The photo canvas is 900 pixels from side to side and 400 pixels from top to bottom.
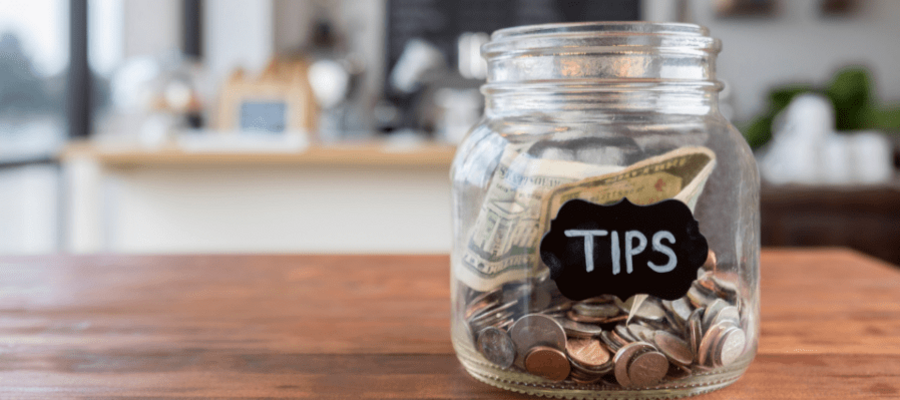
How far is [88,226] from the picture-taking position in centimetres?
205

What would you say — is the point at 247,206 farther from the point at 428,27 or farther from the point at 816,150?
the point at 428,27

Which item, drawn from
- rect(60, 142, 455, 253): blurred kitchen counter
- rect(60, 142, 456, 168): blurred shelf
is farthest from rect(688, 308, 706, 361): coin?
rect(60, 142, 455, 253): blurred kitchen counter

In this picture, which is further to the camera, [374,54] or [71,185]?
[374,54]

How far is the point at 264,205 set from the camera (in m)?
2.11

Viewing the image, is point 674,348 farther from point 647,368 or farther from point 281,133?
point 281,133

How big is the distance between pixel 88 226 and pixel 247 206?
45 cm

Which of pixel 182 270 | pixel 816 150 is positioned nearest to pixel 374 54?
pixel 816 150

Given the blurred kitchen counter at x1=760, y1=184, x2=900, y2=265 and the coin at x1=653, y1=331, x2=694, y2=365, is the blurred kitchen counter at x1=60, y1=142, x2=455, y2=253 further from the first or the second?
the coin at x1=653, y1=331, x2=694, y2=365

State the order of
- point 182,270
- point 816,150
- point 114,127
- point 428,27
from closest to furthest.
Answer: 1. point 182,270
2. point 816,150
3. point 114,127
4. point 428,27

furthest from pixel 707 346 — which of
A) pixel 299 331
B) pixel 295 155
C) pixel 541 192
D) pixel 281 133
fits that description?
pixel 281 133

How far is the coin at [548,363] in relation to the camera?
323 millimetres

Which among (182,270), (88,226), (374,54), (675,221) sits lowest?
(88,226)

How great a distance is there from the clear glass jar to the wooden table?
0.03 m

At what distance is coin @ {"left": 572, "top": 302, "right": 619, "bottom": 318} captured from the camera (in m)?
0.32
